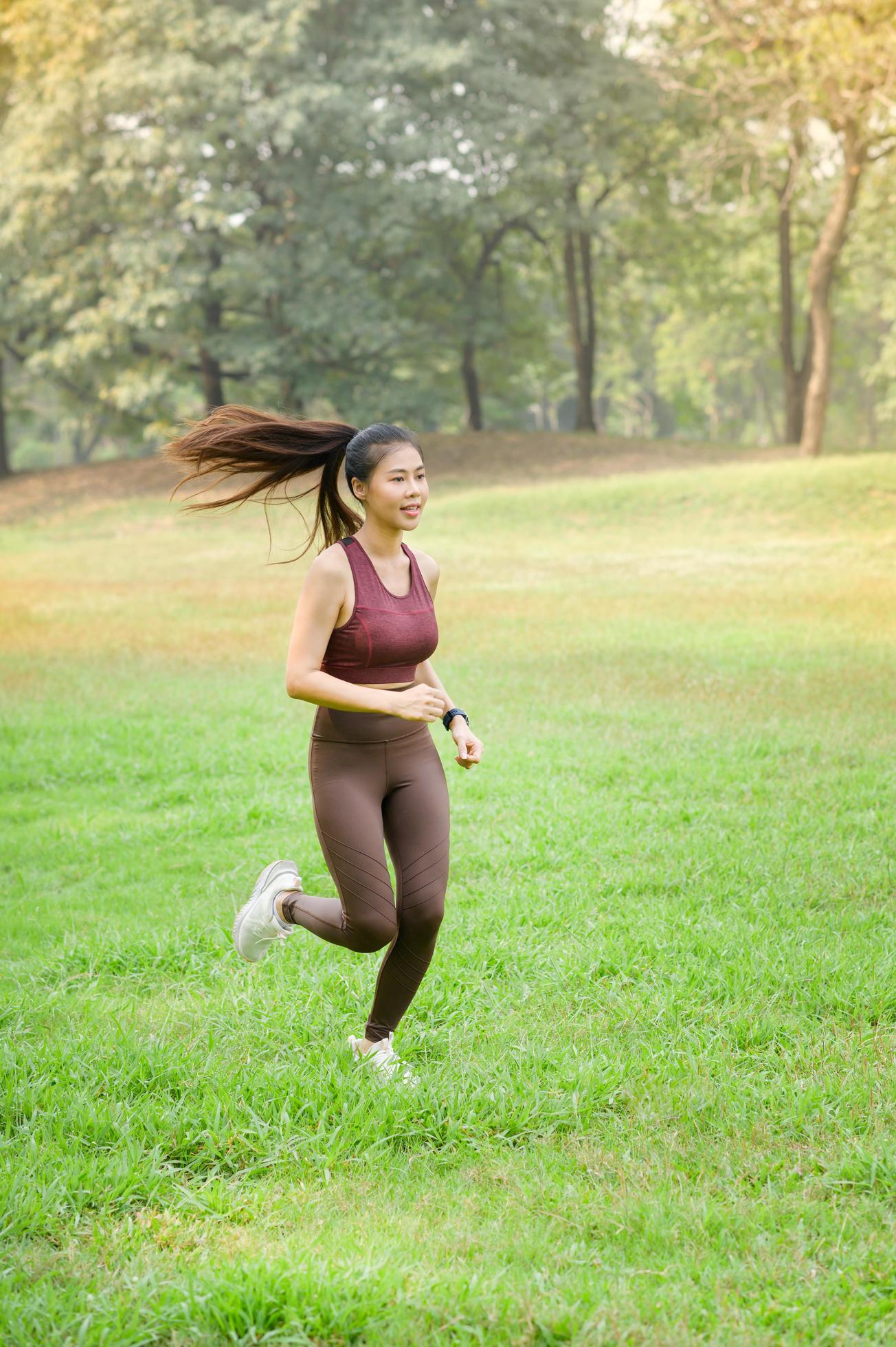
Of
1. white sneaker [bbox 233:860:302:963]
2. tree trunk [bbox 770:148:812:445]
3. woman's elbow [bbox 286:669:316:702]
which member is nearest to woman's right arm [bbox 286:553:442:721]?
woman's elbow [bbox 286:669:316:702]

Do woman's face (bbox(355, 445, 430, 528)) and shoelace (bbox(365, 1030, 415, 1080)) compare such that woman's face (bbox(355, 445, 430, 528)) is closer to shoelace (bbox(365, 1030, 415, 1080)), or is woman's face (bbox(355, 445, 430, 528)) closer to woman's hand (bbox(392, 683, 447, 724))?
woman's hand (bbox(392, 683, 447, 724))

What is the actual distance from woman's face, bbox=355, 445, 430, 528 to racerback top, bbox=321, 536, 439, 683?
0.17m

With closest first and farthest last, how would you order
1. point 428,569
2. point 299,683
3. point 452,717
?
point 299,683, point 452,717, point 428,569

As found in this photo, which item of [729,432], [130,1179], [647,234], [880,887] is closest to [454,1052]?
[130,1179]

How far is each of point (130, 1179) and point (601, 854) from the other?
3.54 metres

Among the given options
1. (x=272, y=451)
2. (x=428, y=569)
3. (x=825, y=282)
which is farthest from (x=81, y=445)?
(x=428, y=569)

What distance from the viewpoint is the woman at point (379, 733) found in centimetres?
404

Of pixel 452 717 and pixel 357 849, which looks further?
pixel 452 717

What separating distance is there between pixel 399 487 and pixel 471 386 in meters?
38.5

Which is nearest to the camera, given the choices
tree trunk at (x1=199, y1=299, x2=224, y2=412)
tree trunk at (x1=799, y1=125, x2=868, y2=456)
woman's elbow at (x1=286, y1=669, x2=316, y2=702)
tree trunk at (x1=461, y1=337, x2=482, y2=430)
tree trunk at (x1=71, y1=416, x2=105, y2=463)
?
woman's elbow at (x1=286, y1=669, x2=316, y2=702)

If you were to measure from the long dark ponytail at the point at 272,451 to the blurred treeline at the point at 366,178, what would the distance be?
24.9 metres

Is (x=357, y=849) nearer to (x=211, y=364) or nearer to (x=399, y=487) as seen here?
(x=399, y=487)

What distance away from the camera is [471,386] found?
4150cm

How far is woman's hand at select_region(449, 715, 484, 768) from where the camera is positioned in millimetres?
4168
